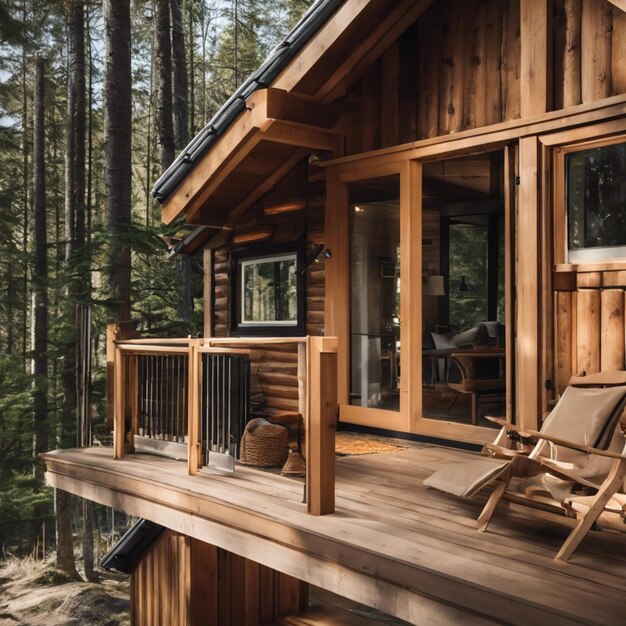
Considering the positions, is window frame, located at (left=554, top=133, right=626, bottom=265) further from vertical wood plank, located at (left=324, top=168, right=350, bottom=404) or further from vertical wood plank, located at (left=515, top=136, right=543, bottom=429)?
vertical wood plank, located at (left=324, top=168, right=350, bottom=404)

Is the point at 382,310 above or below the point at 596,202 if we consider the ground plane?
below

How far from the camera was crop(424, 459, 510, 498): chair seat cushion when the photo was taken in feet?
12.4

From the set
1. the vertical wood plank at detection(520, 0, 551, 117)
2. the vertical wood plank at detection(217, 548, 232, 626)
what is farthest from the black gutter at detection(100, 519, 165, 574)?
the vertical wood plank at detection(520, 0, 551, 117)

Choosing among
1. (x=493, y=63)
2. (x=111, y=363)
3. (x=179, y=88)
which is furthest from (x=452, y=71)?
(x=179, y=88)

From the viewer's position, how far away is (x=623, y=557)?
11.4 ft

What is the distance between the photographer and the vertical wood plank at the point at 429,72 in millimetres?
6387

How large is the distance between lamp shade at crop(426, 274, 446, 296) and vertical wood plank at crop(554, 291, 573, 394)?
7.26 ft

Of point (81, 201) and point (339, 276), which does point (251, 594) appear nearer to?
point (339, 276)

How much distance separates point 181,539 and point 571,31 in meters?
4.88

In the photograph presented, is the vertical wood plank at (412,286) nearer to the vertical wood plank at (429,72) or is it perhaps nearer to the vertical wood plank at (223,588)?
the vertical wood plank at (429,72)

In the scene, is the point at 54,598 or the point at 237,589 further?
the point at 54,598

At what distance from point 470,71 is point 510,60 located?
418 mm

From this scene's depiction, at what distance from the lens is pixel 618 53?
5.08 m

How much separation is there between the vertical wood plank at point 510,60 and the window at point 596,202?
629mm
